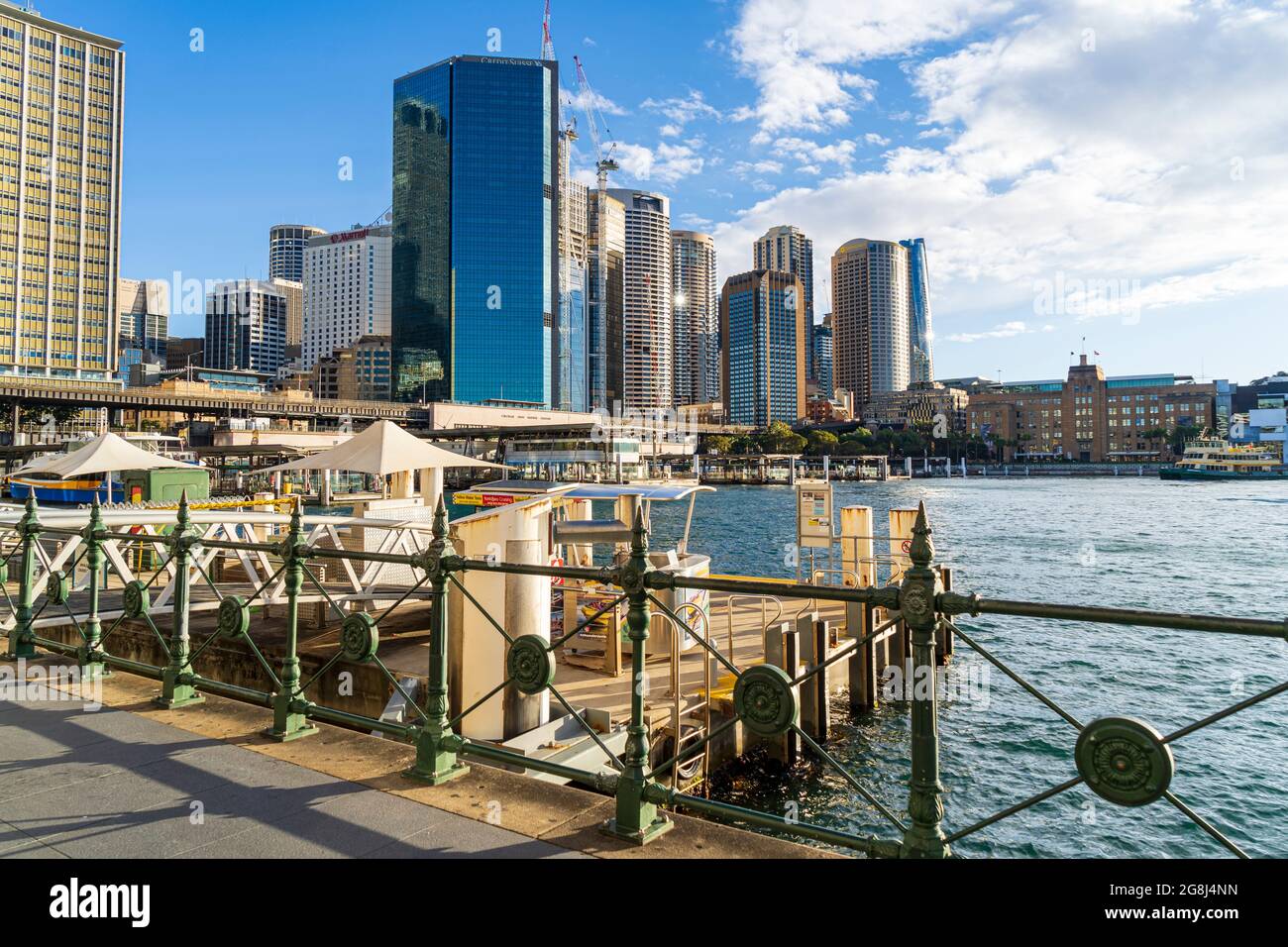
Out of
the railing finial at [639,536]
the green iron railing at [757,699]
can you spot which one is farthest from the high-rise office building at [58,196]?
the railing finial at [639,536]

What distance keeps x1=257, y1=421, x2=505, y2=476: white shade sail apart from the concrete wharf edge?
1047 centimetres

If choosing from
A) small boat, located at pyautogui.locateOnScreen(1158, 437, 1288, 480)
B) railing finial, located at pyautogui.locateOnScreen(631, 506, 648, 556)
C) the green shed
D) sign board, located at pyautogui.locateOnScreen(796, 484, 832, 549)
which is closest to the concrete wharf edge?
railing finial, located at pyautogui.locateOnScreen(631, 506, 648, 556)

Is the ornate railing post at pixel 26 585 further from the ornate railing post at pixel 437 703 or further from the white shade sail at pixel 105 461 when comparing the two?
the white shade sail at pixel 105 461

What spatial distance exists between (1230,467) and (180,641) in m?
188

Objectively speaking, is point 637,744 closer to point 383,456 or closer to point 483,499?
point 383,456

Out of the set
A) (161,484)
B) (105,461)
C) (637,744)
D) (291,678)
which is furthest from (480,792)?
(161,484)

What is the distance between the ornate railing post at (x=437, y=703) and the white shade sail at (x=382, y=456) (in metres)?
11.8

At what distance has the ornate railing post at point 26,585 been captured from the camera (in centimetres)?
802

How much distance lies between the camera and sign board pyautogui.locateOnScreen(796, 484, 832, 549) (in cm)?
2102

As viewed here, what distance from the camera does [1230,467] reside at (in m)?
150

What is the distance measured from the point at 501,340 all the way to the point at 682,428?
49886mm

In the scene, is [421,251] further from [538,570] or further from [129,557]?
[538,570]

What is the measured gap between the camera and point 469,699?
893cm
